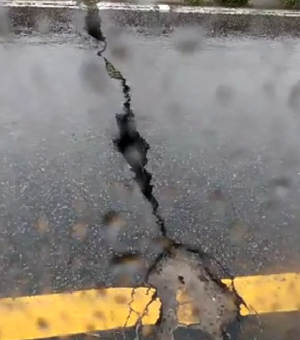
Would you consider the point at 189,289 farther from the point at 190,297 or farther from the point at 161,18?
the point at 161,18

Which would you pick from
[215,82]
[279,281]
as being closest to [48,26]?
[215,82]

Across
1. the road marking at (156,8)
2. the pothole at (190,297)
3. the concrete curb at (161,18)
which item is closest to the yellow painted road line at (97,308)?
the pothole at (190,297)

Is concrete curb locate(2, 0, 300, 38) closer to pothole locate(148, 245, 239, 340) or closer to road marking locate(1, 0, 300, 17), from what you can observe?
road marking locate(1, 0, 300, 17)

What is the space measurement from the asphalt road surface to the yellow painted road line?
0.08 meters

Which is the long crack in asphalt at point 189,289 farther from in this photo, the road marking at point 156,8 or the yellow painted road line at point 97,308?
the road marking at point 156,8

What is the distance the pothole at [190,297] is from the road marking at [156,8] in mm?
3563

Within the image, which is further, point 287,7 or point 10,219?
point 287,7

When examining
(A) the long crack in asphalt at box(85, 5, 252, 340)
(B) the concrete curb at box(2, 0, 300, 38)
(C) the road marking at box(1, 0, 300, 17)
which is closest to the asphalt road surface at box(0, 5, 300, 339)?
(A) the long crack in asphalt at box(85, 5, 252, 340)

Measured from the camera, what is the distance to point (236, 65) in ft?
16.5

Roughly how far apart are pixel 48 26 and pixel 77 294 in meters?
3.29

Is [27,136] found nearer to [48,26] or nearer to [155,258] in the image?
[155,258]

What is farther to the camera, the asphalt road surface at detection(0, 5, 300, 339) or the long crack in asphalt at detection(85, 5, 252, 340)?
the asphalt road surface at detection(0, 5, 300, 339)

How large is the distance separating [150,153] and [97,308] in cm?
135

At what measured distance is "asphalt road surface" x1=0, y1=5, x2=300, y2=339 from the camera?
3.06 metres
